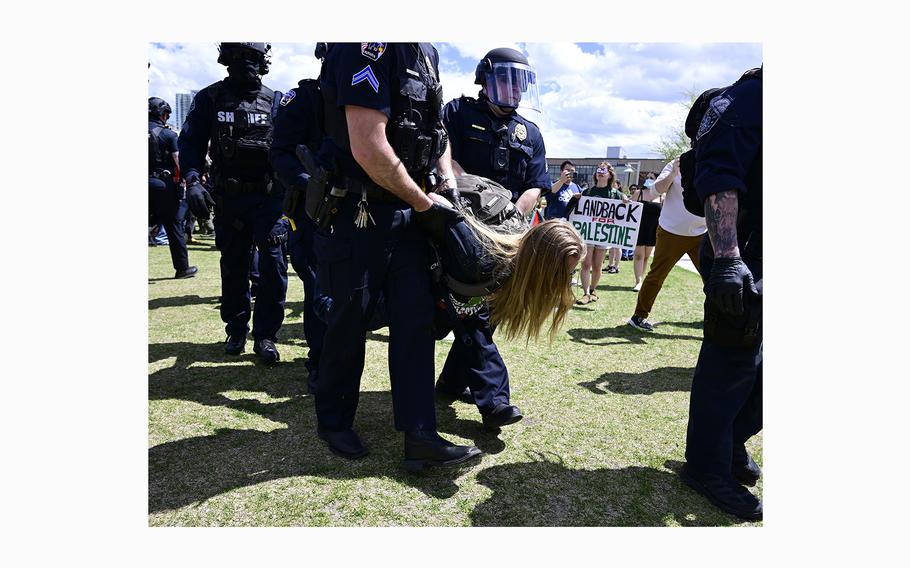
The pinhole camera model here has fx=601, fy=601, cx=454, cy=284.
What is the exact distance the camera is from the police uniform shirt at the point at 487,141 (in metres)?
3.82

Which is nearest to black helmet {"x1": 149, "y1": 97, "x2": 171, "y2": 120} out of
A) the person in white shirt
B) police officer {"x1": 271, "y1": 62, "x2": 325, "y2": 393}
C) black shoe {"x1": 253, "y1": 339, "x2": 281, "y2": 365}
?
black shoe {"x1": 253, "y1": 339, "x2": 281, "y2": 365}

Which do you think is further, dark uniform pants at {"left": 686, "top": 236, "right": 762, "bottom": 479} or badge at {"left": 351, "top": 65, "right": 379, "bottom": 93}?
dark uniform pants at {"left": 686, "top": 236, "right": 762, "bottom": 479}

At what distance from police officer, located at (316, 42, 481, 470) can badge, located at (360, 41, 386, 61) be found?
37 mm

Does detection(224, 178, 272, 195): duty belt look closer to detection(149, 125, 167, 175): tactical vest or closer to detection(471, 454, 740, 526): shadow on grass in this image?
detection(471, 454, 740, 526): shadow on grass

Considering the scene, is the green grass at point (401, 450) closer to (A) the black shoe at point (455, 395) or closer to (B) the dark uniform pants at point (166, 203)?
(A) the black shoe at point (455, 395)

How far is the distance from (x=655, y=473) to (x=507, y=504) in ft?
2.71

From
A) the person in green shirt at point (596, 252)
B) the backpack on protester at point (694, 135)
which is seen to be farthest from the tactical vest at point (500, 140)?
the person in green shirt at point (596, 252)

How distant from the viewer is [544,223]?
2.73 meters

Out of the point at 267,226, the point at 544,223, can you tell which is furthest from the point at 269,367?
the point at 544,223

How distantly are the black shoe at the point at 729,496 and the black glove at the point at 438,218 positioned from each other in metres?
1.61

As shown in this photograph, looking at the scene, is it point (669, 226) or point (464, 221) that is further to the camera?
point (669, 226)

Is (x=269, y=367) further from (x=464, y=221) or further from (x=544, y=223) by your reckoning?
(x=544, y=223)

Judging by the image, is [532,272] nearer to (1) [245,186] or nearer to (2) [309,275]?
(2) [309,275]

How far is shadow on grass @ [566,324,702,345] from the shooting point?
568 centimetres
